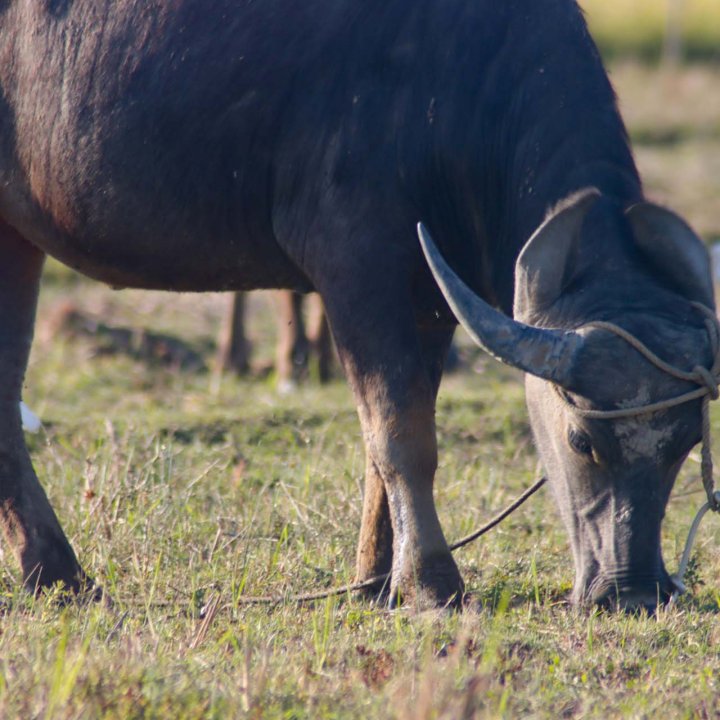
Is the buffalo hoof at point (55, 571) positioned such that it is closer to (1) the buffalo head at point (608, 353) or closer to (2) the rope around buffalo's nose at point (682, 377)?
(1) the buffalo head at point (608, 353)

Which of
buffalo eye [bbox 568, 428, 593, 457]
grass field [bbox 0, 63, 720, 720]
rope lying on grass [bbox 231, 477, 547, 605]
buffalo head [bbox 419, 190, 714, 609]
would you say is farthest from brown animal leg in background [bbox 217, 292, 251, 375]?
buffalo eye [bbox 568, 428, 593, 457]

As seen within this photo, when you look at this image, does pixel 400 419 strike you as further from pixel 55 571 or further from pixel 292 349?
pixel 292 349

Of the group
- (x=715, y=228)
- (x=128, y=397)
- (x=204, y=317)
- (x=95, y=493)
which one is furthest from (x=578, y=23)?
(x=715, y=228)

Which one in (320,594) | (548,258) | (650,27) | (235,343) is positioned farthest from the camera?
(650,27)

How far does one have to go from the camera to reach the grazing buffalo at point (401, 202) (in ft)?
12.8

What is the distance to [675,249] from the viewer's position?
3.95 metres

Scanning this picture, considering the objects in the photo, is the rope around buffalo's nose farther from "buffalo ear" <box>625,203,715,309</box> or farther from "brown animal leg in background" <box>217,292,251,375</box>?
"brown animal leg in background" <box>217,292,251,375</box>

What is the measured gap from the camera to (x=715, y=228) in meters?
12.8

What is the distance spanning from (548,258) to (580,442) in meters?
0.50

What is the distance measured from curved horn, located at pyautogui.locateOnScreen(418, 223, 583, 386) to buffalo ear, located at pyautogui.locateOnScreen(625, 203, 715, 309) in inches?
15.0

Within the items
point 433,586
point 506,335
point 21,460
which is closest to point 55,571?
point 21,460

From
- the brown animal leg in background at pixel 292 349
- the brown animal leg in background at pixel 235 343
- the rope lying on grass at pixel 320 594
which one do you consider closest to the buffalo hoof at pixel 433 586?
the rope lying on grass at pixel 320 594

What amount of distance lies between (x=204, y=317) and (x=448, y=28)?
20.5ft

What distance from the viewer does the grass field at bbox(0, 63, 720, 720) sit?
10.7ft
